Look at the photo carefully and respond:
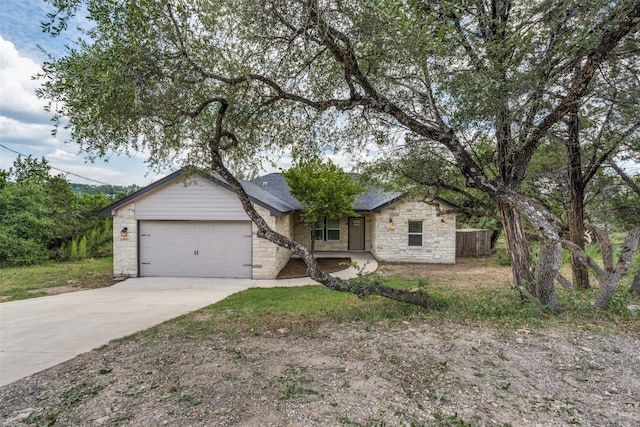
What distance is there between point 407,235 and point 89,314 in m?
11.6

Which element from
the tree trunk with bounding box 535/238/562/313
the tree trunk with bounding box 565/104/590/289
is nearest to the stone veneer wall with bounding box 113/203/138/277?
the tree trunk with bounding box 535/238/562/313

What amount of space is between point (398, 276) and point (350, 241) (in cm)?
592

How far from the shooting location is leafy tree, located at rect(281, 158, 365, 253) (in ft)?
36.3

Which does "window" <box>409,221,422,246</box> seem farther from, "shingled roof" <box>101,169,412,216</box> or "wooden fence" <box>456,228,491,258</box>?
"wooden fence" <box>456,228,491,258</box>

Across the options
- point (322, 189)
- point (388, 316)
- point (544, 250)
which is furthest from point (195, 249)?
point (544, 250)

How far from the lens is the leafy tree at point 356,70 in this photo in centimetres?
375

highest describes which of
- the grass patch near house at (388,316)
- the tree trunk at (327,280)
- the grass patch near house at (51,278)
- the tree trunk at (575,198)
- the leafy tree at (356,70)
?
the leafy tree at (356,70)

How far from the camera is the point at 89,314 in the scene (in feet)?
20.2

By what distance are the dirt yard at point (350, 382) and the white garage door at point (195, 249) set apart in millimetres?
5805

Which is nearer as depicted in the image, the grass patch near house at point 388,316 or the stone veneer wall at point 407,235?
the grass patch near house at point 388,316

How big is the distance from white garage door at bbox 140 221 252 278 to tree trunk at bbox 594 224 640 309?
881cm

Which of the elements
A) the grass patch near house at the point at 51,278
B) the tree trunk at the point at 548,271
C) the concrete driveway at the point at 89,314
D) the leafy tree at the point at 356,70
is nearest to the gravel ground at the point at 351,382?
the concrete driveway at the point at 89,314

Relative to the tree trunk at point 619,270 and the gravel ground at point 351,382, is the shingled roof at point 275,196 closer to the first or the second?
the tree trunk at point 619,270

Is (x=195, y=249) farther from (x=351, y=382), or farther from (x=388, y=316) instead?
(x=351, y=382)
